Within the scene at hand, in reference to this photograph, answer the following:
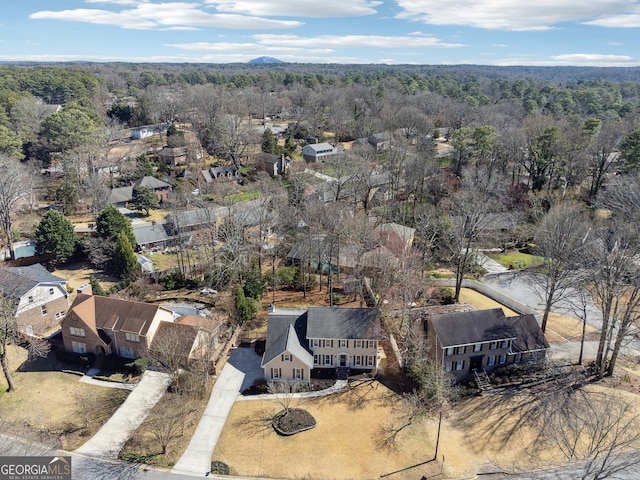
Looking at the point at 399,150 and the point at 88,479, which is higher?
the point at 399,150

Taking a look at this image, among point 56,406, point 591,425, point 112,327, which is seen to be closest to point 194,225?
point 112,327

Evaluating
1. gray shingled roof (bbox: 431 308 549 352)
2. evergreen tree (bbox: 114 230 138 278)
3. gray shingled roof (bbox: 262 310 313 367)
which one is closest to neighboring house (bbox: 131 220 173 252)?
evergreen tree (bbox: 114 230 138 278)

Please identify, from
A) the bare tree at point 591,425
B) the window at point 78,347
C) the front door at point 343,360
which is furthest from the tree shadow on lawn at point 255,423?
the bare tree at point 591,425

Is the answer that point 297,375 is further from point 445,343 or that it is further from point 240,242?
point 240,242

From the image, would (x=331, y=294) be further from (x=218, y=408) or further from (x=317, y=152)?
(x=317, y=152)

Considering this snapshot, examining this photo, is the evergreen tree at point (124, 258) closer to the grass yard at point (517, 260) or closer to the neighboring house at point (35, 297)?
the neighboring house at point (35, 297)

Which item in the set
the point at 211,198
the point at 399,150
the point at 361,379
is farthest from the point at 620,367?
the point at 211,198
